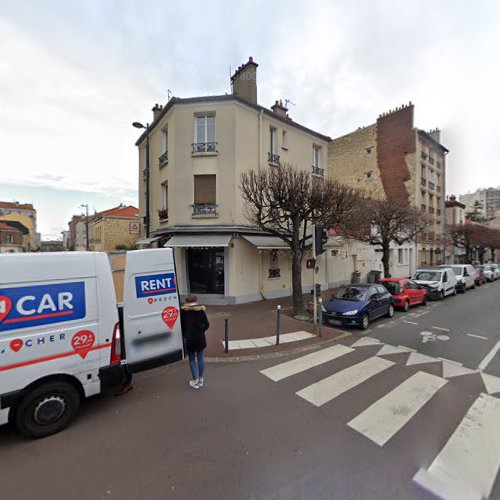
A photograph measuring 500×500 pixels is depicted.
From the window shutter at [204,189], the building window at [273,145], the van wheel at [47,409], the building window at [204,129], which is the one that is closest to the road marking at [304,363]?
the van wheel at [47,409]

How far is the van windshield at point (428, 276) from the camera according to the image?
14.1 meters

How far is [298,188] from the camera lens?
29.9 feet

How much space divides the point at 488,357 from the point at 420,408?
3.57 metres

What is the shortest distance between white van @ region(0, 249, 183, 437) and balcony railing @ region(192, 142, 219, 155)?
9116mm

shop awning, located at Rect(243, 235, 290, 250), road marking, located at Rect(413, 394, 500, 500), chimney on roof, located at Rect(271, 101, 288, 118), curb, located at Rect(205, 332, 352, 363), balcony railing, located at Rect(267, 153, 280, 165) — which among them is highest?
chimney on roof, located at Rect(271, 101, 288, 118)

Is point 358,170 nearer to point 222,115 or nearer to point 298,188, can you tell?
point 222,115

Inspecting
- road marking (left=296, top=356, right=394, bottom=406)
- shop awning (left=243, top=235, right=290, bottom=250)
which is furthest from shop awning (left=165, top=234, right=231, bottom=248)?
road marking (left=296, top=356, right=394, bottom=406)

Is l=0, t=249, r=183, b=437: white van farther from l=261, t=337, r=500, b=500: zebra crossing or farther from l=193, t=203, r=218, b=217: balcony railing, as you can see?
l=193, t=203, r=218, b=217: balcony railing

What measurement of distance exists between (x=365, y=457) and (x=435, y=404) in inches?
76.1

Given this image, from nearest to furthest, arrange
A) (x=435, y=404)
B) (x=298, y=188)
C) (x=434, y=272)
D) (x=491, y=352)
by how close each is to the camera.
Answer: (x=435, y=404)
(x=491, y=352)
(x=298, y=188)
(x=434, y=272)

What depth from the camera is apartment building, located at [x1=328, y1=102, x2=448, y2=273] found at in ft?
79.5

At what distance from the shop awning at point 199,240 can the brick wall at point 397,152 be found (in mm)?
19001

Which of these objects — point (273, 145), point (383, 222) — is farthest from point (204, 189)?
point (383, 222)

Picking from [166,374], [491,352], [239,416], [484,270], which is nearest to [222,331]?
[166,374]
